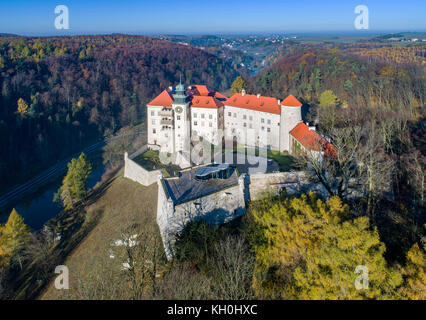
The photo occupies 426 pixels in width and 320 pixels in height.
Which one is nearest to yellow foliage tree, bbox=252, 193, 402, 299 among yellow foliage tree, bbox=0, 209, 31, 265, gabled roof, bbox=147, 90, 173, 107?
yellow foliage tree, bbox=0, 209, 31, 265

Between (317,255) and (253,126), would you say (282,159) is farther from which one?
(317,255)

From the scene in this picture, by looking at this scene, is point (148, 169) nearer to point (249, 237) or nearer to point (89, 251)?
point (89, 251)

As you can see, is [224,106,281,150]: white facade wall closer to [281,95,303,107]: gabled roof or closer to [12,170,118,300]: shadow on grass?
[281,95,303,107]: gabled roof

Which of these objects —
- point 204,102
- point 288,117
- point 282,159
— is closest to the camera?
point 282,159

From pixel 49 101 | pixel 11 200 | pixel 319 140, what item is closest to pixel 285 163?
pixel 319 140

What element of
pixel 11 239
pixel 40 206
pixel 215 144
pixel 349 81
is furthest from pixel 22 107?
pixel 349 81

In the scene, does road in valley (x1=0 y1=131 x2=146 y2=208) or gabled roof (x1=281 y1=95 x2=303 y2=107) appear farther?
road in valley (x1=0 y1=131 x2=146 y2=208)

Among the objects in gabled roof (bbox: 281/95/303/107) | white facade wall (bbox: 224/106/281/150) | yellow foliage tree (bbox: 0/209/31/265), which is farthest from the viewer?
white facade wall (bbox: 224/106/281/150)
